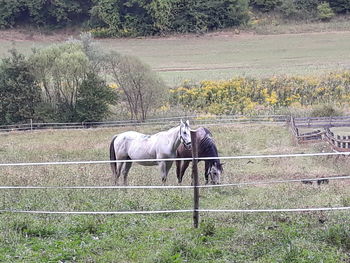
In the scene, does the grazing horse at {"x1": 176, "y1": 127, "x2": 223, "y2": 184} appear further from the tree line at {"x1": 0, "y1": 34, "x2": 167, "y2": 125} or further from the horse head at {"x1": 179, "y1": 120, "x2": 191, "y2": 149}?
the tree line at {"x1": 0, "y1": 34, "x2": 167, "y2": 125}

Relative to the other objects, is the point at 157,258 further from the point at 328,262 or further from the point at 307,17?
the point at 307,17

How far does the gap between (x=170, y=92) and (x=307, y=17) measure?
133 ft

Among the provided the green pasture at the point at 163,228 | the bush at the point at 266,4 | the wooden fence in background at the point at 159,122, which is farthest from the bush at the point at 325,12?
the green pasture at the point at 163,228

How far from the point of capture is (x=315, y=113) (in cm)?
3856

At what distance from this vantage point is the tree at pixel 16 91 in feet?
139

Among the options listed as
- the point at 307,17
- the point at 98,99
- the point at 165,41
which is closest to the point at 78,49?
the point at 98,99

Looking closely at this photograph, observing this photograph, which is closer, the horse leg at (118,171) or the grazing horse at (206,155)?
the grazing horse at (206,155)

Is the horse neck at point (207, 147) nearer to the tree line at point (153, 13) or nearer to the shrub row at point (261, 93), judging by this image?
the shrub row at point (261, 93)

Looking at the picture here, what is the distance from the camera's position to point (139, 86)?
4303 cm

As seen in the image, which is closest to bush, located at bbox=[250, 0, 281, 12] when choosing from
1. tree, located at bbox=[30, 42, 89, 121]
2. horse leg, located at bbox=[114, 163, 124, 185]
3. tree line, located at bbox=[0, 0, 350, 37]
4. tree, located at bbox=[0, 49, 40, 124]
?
tree line, located at bbox=[0, 0, 350, 37]

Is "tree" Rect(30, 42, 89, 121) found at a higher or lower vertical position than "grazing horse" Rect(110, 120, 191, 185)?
lower

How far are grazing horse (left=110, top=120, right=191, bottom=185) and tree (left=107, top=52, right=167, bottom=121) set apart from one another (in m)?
28.1

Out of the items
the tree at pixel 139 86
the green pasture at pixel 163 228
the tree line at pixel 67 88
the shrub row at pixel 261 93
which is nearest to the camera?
the green pasture at pixel 163 228

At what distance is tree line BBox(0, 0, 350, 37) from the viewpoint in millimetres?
77875
